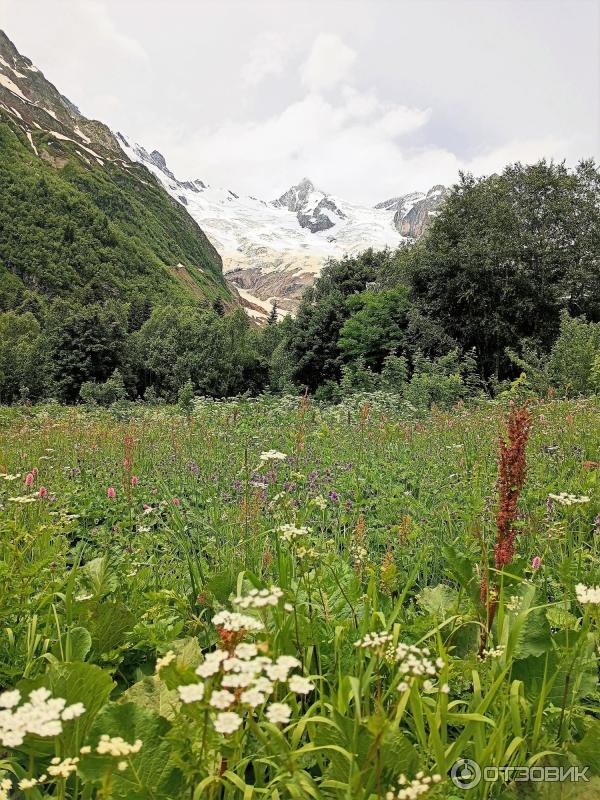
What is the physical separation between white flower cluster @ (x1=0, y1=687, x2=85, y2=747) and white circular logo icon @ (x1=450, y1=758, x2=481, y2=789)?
2.91 ft

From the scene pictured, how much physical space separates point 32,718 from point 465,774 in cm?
97

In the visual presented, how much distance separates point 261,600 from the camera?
104cm

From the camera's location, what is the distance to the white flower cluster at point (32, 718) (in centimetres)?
75

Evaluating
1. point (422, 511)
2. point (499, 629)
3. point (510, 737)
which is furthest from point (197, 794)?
point (422, 511)

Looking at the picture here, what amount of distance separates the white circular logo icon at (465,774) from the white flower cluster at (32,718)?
2.91 feet

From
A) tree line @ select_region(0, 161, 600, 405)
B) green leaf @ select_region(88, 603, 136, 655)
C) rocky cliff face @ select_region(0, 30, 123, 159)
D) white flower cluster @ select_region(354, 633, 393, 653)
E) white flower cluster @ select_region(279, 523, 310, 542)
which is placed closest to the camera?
white flower cluster @ select_region(354, 633, 393, 653)

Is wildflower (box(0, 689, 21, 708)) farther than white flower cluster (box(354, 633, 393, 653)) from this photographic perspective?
No

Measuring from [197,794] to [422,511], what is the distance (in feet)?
9.34

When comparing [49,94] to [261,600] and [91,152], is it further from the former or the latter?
[261,600]

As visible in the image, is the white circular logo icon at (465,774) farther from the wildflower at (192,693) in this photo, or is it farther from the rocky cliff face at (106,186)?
the rocky cliff face at (106,186)

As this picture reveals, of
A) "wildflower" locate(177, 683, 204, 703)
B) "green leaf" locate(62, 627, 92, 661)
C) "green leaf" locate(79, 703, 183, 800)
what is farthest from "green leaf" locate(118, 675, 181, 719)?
"wildflower" locate(177, 683, 204, 703)

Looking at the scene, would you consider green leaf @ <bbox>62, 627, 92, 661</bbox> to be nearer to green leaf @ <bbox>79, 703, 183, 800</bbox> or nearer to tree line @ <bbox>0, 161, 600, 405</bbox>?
green leaf @ <bbox>79, 703, 183, 800</bbox>

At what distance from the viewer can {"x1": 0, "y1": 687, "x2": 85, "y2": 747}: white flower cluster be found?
0.75 m

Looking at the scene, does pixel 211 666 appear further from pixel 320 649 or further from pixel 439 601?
pixel 439 601
